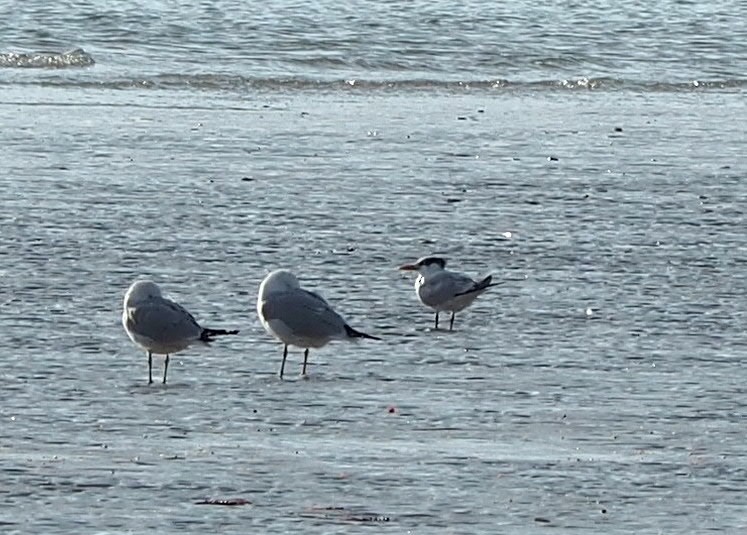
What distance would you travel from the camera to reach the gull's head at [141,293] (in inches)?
287

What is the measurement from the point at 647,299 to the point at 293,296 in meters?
1.68

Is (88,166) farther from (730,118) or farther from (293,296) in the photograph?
(730,118)

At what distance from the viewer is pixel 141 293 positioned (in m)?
7.35

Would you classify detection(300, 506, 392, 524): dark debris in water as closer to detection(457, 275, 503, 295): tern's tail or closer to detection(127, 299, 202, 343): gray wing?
detection(127, 299, 202, 343): gray wing

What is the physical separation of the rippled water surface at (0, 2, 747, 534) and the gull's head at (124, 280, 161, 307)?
0.22 m

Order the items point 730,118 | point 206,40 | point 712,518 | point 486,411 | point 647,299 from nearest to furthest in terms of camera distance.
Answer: point 712,518, point 486,411, point 647,299, point 730,118, point 206,40

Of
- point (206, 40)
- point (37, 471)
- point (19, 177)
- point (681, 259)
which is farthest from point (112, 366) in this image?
point (206, 40)

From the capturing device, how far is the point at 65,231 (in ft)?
30.6

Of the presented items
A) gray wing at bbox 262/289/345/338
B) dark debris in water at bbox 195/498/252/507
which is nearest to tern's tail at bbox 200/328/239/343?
gray wing at bbox 262/289/345/338

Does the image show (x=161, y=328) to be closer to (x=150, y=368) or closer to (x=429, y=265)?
(x=150, y=368)

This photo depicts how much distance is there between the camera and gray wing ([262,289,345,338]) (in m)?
7.21

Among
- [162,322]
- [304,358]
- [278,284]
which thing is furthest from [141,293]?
[304,358]

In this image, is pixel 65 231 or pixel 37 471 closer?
pixel 37 471

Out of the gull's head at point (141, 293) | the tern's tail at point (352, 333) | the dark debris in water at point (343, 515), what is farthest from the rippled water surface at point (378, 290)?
the gull's head at point (141, 293)
